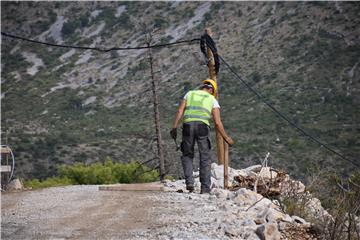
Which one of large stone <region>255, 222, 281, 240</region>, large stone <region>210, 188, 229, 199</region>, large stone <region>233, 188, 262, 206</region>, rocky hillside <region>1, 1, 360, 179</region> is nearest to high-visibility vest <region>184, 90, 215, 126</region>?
large stone <region>210, 188, 229, 199</region>

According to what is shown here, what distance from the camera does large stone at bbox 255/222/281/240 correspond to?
345 inches

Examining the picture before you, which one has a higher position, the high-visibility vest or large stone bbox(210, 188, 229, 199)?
the high-visibility vest

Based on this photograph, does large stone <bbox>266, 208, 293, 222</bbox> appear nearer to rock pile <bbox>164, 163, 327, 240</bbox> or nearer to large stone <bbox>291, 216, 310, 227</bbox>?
rock pile <bbox>164, 163, 327, 240</bbox>

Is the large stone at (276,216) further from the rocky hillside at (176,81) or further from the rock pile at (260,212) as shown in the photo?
the rocky hillside at (176,81)

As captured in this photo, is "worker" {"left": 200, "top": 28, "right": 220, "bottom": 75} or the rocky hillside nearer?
"worker" {"left": 200, "top": 28, "right": 220, "bottom": 75}

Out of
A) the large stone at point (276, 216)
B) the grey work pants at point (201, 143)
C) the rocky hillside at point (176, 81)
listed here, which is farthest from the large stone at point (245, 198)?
the rocky hillside at point (176, 81)

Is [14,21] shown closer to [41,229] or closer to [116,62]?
[116,62]

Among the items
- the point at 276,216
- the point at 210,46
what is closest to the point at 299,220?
the point at 276,216

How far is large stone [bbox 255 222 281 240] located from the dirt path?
1.33 meters

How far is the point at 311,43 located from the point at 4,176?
3612 cm

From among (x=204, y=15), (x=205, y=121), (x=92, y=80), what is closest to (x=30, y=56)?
(x=92, y=80)

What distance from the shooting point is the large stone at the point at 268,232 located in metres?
8.76

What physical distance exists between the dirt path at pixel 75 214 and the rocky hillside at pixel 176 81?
18127mm

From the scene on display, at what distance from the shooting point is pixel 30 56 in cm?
7088
